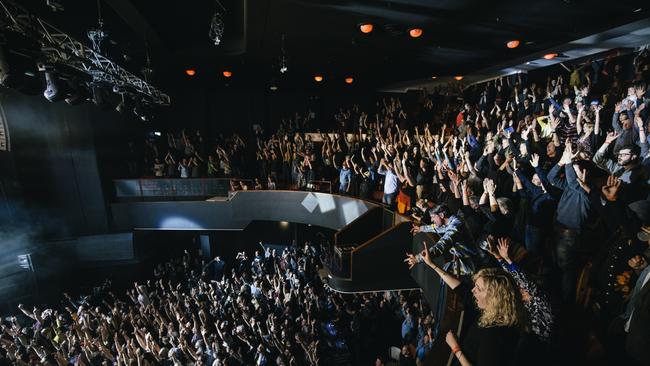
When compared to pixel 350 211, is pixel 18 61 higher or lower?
higher

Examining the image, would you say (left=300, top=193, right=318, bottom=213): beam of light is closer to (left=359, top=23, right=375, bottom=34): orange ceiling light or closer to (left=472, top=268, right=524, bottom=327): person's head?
(left=359, top=23, right=375, bottom=34): orange ceiling light

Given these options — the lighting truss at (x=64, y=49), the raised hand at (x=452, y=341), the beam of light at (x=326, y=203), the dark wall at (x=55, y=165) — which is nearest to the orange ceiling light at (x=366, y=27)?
the beam of light at (x=326, y=203)

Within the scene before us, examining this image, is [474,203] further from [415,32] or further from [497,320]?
[415,32]

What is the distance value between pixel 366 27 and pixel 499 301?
510 cm

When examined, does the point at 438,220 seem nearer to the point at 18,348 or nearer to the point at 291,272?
the point at 291,272

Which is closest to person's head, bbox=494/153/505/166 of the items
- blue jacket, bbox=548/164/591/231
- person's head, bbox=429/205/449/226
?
blue jacket, bbox=548/164/591/231

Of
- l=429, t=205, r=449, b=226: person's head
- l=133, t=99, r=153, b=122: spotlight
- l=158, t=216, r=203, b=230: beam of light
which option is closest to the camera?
l=429, t=205, r=449, b=226: person's head

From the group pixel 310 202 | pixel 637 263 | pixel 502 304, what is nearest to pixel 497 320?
pixel 502 304

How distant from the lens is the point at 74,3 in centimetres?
524

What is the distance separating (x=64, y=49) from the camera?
438 centimetres

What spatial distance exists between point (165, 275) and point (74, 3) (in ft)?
25.4

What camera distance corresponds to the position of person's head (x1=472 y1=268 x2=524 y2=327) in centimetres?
140

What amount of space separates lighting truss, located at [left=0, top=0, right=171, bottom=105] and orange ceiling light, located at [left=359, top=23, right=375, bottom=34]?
4.54 meters

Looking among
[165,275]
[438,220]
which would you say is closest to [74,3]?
[438,220]
